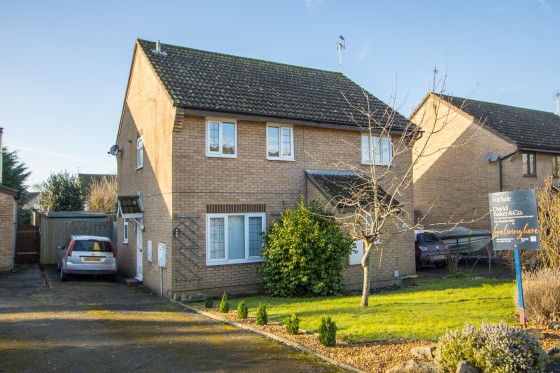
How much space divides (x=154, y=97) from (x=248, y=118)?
11.1 ft

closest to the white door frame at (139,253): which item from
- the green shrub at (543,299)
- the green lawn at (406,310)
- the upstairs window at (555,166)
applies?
the green lawn at (406,310)

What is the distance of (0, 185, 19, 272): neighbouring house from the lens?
19.3 m

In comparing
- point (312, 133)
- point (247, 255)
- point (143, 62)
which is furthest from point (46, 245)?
point (312, 133)

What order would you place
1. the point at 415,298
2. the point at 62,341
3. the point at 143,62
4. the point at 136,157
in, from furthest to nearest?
the point at 136,157, the point at 143,62, the point at 415,298, the point at 62,341

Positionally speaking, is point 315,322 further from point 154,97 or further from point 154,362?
point 154,97

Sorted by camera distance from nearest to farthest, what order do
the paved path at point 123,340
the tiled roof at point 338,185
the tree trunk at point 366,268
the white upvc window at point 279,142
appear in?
the paved path at point 123,340 < the tree trunk at point 366,268 < the tiled roof at point 338,185 < the white upvc window at point 279,142

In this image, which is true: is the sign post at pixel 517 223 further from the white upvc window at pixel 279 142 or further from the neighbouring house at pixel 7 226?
the neighbouring house at pixel 7 226

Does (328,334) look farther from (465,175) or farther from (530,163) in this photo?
(530,163)

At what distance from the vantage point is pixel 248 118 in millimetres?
14562

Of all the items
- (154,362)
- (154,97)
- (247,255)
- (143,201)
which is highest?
(154,97)

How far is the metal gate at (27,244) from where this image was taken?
23.2 metres

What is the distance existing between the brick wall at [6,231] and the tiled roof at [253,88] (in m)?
9.08

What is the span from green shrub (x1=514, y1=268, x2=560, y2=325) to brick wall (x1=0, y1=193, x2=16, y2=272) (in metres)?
18.7

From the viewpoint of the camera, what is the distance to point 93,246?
1678 centimetres
